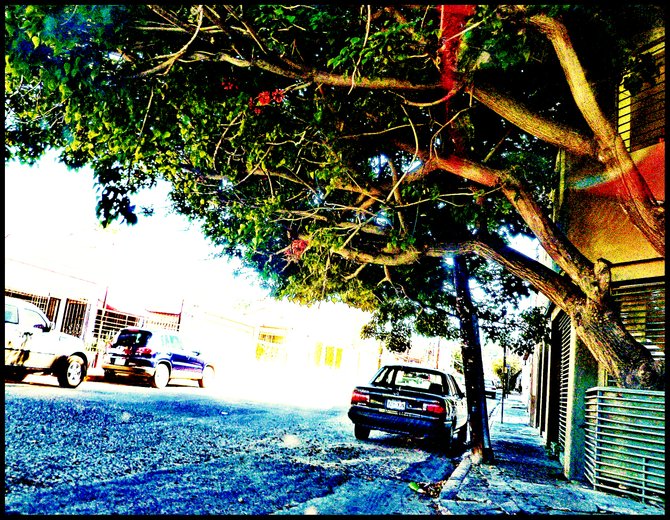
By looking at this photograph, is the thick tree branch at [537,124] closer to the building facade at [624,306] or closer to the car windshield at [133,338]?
the building facade at [624,306]

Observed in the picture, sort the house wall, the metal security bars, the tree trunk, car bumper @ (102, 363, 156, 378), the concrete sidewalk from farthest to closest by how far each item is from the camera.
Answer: car bumper @ (102, 363, 156, 378) → the tree trunk → the house wall → the metal security bars → the concrete sidewalk

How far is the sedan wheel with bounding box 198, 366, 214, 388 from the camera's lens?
58.5ft

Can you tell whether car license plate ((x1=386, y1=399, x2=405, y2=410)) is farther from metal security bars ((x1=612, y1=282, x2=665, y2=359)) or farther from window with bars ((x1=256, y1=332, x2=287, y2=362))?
window with bars ((x1=256, y1=332, x2=287, y2=362))

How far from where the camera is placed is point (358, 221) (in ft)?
28.1

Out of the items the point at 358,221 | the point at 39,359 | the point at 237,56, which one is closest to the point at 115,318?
the point at 39,359

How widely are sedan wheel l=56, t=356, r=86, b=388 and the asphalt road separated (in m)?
0.50

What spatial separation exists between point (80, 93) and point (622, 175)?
610 centimetres

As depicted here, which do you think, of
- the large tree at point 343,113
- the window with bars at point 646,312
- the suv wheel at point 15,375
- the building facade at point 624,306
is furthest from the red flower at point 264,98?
the suv wheel at point 15,375

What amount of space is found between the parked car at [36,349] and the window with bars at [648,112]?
12146 mm

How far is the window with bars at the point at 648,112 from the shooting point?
7355mm

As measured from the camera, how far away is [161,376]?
1550cm

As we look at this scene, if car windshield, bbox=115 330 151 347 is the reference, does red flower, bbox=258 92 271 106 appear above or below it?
above

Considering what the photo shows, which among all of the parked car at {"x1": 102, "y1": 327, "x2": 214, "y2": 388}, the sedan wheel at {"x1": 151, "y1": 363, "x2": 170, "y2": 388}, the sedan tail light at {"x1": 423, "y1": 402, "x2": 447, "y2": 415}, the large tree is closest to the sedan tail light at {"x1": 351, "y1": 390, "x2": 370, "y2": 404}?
the sedan tail light at {"x1": 423, "y1": 402, "x2": 447, "y2": 415}

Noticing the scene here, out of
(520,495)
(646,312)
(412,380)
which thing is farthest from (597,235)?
(412,380)
